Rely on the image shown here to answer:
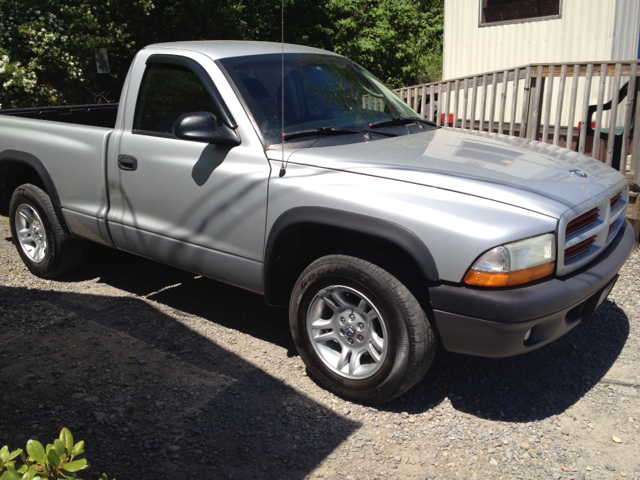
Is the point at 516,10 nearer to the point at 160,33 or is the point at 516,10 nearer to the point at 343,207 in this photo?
the point at 160,33

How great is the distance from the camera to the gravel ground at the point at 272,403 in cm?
310

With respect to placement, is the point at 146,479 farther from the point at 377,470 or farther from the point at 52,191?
the point at 52,191

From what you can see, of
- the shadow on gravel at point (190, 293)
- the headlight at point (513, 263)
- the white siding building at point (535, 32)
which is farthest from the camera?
the white siding building at point (535, 32)

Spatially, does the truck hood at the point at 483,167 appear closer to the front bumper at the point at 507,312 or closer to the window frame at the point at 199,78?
the front bumper at the point at 507,312

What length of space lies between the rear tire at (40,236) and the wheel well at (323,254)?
230 centimetres

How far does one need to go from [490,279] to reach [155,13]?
34.8 ft

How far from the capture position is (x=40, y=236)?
5.44m

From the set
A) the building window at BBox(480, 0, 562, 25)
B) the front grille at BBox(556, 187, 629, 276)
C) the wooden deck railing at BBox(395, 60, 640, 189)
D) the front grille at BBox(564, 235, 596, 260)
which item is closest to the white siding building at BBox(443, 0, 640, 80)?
the building window at BBox(480, 0, 562, 25)

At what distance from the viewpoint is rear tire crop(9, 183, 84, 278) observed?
521cm

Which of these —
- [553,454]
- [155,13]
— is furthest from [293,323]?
[155,13]

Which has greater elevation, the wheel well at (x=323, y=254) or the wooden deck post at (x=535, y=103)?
the wooden deck post at (x=535, y=103)

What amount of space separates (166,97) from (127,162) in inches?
20.5

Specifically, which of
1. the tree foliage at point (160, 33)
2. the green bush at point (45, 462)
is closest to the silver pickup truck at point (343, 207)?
the green bush at point (45, 462)

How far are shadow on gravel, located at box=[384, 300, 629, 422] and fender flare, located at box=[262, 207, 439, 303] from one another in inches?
37.9
